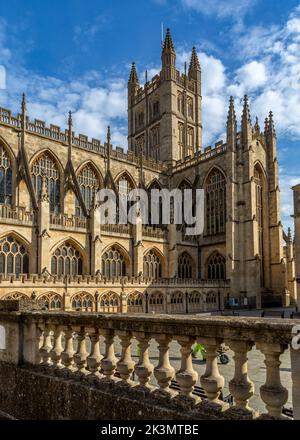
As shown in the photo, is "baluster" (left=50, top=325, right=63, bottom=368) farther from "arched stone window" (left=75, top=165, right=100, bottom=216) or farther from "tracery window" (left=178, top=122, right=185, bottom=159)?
"tracery window" (left=178, top=122, right=185, bottom=159)

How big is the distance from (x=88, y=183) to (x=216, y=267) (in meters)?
14.9

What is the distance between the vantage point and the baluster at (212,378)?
2965mm

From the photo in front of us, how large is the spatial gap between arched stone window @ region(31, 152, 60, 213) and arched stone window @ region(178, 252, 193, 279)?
1304 cm

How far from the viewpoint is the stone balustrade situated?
2623 millimetres

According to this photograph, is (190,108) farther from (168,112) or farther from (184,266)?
(184,266)

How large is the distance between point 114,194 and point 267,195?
1616 cm

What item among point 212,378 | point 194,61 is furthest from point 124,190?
point 212,378

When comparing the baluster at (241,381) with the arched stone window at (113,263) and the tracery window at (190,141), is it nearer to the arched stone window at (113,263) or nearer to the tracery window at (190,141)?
the arched stone window at (113,263)

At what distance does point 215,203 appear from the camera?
1484 inches

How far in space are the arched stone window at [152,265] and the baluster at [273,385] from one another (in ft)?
97.2

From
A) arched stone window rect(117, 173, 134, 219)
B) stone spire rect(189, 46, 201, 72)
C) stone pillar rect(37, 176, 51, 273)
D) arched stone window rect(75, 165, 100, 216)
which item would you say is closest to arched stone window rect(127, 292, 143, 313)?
stone pillar rect(37, 176, 51, 273)

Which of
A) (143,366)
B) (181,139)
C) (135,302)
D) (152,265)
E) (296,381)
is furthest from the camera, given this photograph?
(181,139)

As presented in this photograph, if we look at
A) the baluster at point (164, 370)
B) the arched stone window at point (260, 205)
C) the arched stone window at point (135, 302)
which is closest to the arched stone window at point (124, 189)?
the arched stone window at point (135, 302)
